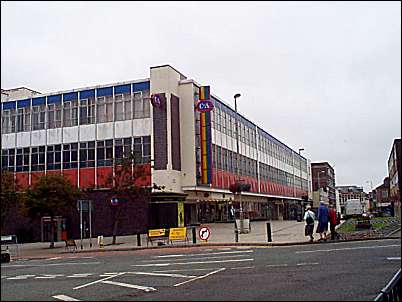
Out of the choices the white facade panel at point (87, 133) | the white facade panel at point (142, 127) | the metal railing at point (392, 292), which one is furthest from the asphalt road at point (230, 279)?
the white facade panel at point (87, 133)

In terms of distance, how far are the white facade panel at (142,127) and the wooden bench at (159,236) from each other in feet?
42.6

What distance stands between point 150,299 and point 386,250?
1015cm

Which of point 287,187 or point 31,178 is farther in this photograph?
point 287,187

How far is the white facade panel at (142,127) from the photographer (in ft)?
147

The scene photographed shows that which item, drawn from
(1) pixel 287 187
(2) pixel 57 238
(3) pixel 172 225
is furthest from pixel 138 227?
(1) pixel 287 187

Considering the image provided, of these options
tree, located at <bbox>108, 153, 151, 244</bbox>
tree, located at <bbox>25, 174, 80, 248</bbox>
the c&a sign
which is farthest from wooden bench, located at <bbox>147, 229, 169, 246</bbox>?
the c&a sign

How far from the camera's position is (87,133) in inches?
1857

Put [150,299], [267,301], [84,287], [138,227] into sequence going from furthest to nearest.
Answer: [138,227]
[84,287]
[150,299]
[267,301]

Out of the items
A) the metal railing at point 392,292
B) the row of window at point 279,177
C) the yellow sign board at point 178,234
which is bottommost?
the yellow sign board at point 178,234

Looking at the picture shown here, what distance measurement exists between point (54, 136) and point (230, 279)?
38013 millimetres

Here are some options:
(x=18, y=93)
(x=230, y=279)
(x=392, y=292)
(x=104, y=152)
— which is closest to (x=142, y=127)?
(x=104, y=152)

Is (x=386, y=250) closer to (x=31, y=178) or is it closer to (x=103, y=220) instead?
(x=103, y=220)

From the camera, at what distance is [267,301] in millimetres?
9258

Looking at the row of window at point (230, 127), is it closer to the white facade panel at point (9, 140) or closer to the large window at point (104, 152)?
the large window at point (104, 152)
